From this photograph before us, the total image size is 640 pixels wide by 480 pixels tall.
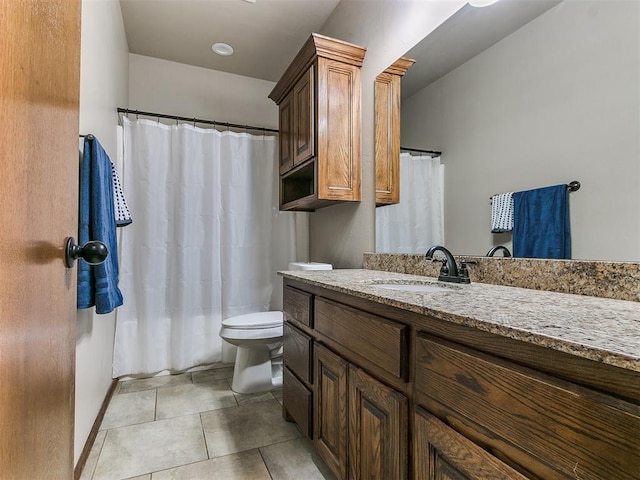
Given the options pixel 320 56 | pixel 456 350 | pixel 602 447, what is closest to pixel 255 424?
pixel 456 350

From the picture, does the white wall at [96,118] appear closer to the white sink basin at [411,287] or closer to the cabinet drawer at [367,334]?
the cabinet drawer at [367,334]

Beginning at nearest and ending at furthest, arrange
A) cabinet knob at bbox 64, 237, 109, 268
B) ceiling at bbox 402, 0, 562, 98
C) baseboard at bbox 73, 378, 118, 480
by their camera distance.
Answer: cabinet knob at bbox 64, 237, 109, 268 < ceiling at bbox 402, 0, 562, 98 < baseboard at bbox 73, 378, 118, 480

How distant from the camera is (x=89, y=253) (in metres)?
0.73

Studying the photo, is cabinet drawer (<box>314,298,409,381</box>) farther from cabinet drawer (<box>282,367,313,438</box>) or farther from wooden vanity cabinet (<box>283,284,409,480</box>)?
cabinet drawer (<box>282,367,313,438</box>)

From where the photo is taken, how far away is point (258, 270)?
273cm

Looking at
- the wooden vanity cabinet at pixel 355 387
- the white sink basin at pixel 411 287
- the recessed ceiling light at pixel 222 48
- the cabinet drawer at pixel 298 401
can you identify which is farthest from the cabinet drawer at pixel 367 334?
the recessed ceiling light at pixel 222 48

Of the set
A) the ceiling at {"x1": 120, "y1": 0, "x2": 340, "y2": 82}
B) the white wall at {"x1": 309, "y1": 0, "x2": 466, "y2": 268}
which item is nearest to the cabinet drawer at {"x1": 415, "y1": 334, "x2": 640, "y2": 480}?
the white wall at {"x1": 309, "y1": 0, "x2": 466, "y2": 268}

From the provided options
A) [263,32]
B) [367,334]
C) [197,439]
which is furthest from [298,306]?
[263,32]

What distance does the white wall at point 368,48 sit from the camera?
161 centimetres

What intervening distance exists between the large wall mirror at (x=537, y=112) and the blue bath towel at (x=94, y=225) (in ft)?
4.71

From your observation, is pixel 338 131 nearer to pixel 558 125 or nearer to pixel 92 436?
pixel 558 125

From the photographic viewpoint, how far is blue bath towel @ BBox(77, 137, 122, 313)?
137 centimetres

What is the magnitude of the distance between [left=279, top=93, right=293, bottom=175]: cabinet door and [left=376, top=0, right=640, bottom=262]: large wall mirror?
941 millimetres

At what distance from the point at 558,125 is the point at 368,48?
1312 mm
